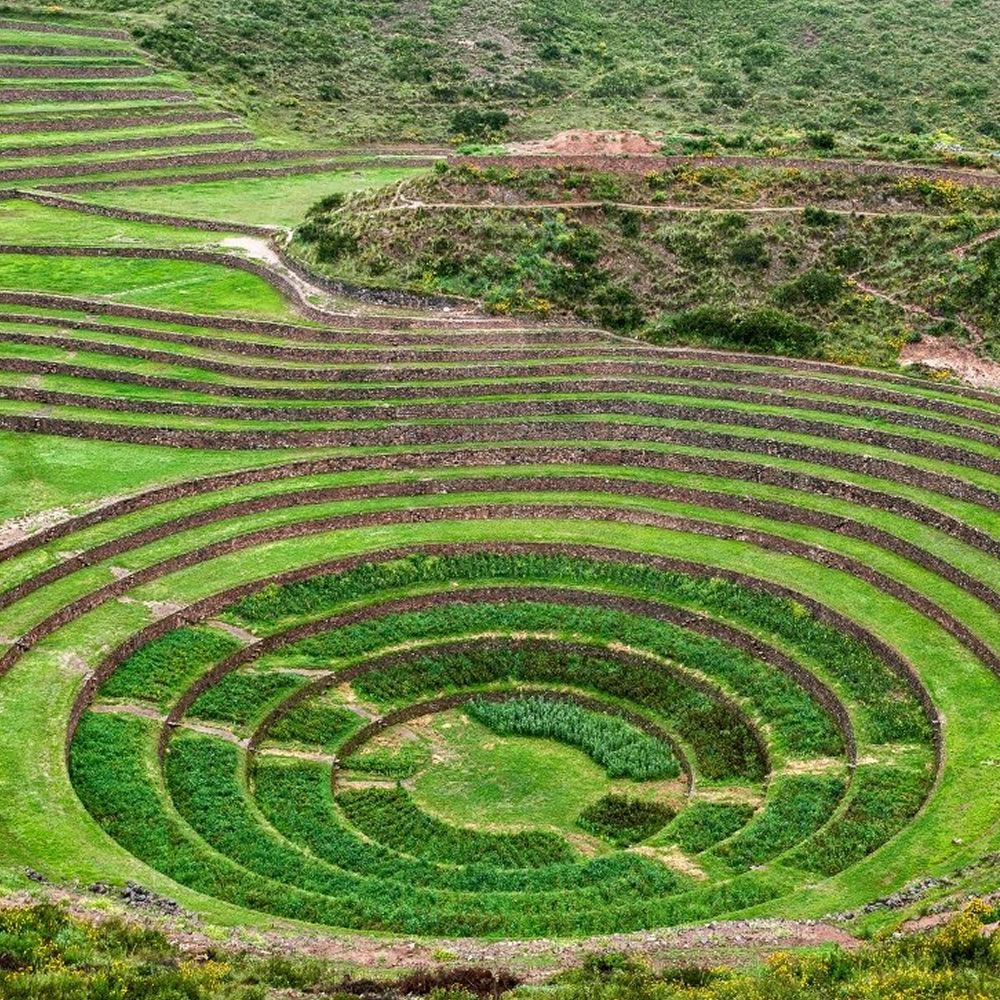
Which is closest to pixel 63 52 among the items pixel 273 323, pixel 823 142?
pixel 273 323

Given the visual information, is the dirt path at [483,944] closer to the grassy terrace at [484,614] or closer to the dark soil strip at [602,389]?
the grassy terrace at [484,614]

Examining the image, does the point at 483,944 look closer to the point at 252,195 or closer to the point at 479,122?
the point at 252,195

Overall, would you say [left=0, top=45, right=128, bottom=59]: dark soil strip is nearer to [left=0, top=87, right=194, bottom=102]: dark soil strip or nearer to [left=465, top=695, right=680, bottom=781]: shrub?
[left=0, top=87, right=194, bottom=102]: dark soil strip

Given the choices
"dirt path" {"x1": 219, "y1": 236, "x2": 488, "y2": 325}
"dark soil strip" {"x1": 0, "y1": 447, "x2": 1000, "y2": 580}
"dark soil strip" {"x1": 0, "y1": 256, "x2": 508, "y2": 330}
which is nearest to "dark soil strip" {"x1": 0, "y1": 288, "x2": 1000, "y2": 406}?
"dark soil strip" {"x1": 0, "y1": 256, "x2": 508, "y2": 330}

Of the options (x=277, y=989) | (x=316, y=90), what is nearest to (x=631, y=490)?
(x=277, y=989)

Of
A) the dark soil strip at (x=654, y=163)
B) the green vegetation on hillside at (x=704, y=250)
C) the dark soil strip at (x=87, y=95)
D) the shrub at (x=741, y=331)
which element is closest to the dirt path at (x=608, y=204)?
the green vegetation on hillside at (x=704, y=250)
